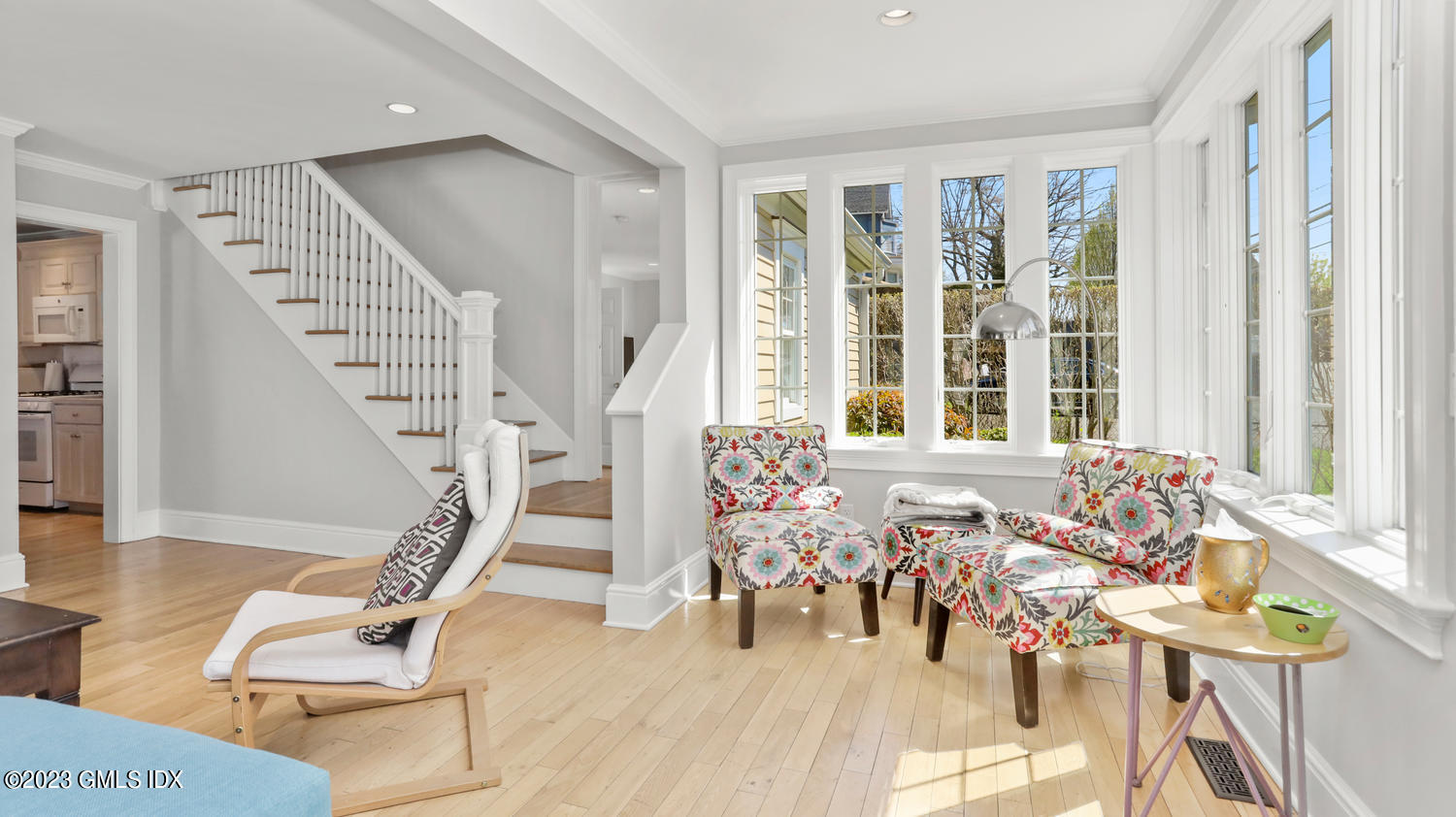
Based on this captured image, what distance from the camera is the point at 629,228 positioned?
6.76 meters

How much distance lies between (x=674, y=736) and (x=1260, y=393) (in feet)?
7.56

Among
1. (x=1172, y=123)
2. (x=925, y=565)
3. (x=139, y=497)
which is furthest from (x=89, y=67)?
(x=1172, y=123)

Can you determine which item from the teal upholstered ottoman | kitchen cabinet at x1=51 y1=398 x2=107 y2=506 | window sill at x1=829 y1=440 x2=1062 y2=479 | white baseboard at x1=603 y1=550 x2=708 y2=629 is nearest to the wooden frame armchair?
the teal upholstered ottoman

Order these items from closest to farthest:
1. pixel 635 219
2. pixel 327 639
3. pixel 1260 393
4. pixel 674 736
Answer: pixel 327 639, pixel 674 736, pixel 1260 393, pixel 635 219

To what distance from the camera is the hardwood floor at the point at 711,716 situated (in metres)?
2.08

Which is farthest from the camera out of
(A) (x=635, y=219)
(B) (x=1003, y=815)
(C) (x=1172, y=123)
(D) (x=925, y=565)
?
(A) (x=635, y=219)

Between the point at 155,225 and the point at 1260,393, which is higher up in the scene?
the point at 155,225

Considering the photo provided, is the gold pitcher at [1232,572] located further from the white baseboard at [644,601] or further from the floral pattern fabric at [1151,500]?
the white baseboard at [644,601]

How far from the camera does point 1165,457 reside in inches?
107

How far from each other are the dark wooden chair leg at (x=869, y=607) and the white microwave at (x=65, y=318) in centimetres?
670

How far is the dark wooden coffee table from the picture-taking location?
6.04ft

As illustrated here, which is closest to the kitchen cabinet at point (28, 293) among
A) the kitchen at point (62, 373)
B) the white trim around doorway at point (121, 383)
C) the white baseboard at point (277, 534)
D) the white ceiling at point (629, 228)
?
the kitchen at point (62, 373)

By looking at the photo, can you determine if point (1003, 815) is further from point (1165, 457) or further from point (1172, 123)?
point (1172, 123)

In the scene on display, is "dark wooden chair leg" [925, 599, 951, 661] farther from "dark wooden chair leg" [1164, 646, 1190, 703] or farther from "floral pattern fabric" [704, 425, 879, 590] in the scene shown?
"dark wooden chair leg" [1164, 646, 1190, 703]
